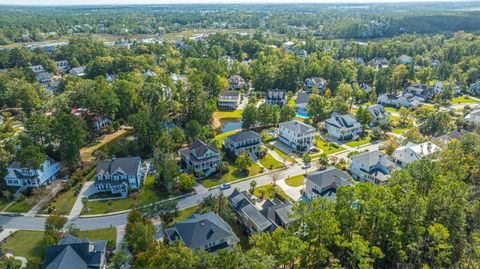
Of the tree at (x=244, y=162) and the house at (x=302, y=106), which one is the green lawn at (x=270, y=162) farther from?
the house at (x=302, y=106)

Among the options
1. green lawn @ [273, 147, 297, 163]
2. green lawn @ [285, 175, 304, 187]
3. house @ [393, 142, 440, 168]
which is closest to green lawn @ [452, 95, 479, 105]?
house @ [393, 142, 440, 168]

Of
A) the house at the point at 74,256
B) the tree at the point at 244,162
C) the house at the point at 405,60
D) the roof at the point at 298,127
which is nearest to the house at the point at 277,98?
the roof at the point at 298,127

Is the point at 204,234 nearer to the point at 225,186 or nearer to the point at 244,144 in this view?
the point at 225,186

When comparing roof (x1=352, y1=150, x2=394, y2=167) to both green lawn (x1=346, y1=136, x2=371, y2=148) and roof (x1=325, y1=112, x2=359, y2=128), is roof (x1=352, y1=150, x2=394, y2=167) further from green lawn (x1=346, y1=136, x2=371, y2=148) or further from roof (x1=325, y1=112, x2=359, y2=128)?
roof (x1=325, y1=112, x2=359, y2=128)

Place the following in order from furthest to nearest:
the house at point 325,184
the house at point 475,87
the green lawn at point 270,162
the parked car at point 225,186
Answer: the house at point 475,87 → the green lawn at point 270,162 → the parked car at point 225,186 → the house at point 325,184

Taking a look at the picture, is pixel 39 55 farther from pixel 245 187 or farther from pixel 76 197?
pixel 245 187

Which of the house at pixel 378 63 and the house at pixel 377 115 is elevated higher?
the house at pixel 378 63

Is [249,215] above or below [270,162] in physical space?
above

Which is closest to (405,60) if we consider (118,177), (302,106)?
(302,106)
